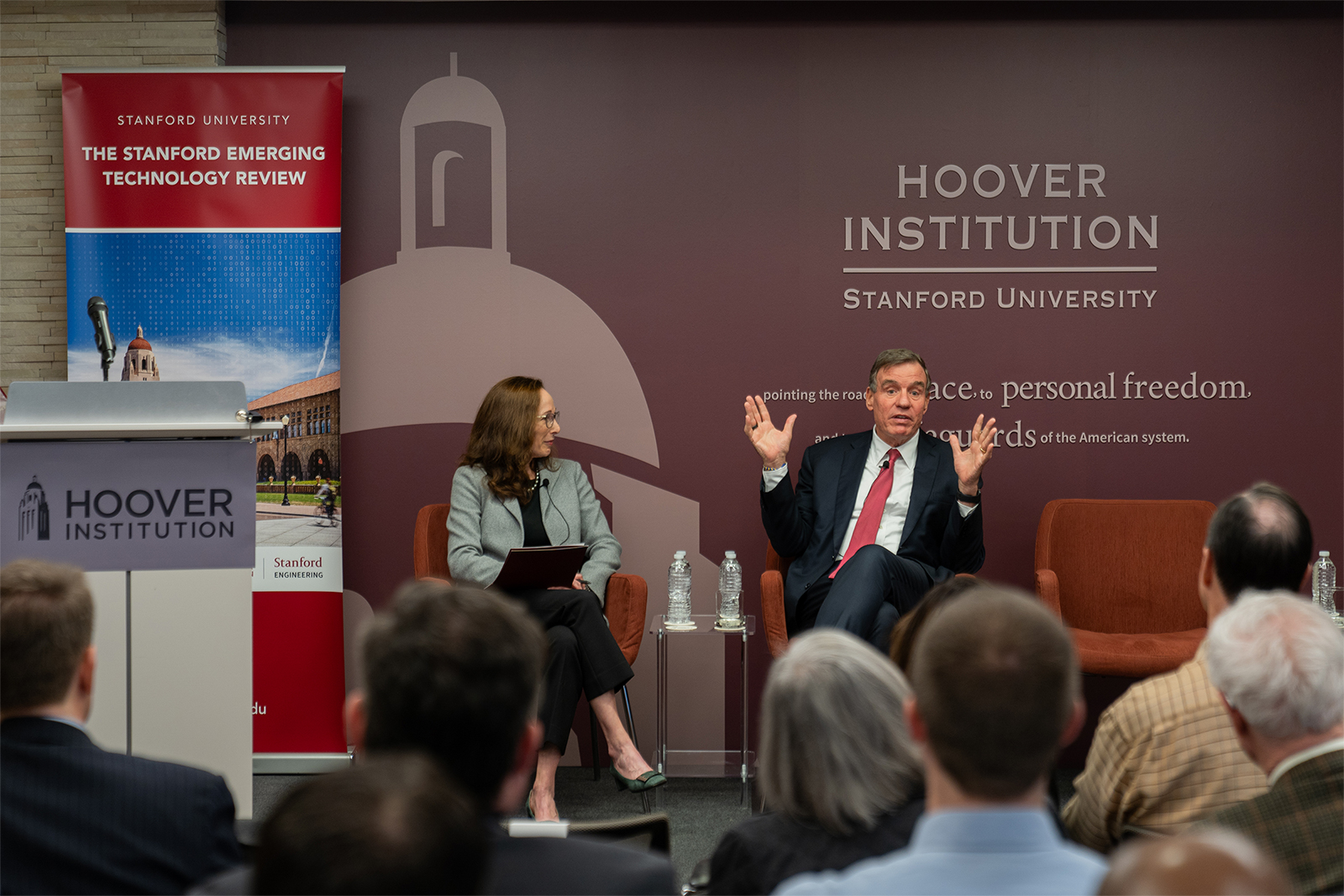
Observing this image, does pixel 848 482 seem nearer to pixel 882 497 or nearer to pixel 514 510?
pixel 882 497

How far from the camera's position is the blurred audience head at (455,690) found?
116 centimetres

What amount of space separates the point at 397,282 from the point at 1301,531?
3.60 m

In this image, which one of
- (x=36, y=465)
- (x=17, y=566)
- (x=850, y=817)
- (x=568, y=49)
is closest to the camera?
(x=850, y=817)

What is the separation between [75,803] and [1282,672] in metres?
1.66

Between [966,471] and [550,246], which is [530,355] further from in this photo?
[966,471]

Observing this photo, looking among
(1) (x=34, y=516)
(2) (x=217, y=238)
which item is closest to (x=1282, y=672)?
(1) (x=34, y=516)

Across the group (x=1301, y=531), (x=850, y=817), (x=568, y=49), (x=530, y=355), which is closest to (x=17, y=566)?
(x=850, y=817)

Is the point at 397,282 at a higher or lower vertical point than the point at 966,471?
higher

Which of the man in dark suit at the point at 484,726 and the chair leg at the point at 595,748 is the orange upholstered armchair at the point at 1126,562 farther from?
the man in dark suit at the point at 484,726

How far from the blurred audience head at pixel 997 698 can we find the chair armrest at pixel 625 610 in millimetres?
2928

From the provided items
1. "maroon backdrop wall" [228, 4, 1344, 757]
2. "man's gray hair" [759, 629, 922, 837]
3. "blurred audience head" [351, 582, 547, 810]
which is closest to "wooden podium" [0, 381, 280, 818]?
"maroon backdrop wall" [228, 4, 1344, 757]

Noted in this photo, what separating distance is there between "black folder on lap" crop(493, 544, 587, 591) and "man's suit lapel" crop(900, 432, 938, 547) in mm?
1252

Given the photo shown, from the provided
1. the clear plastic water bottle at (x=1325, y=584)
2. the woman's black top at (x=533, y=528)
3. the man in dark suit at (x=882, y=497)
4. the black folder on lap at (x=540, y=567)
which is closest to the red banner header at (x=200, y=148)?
the woman's black top at (x=533, y=528)

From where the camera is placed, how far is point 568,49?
4582mm
